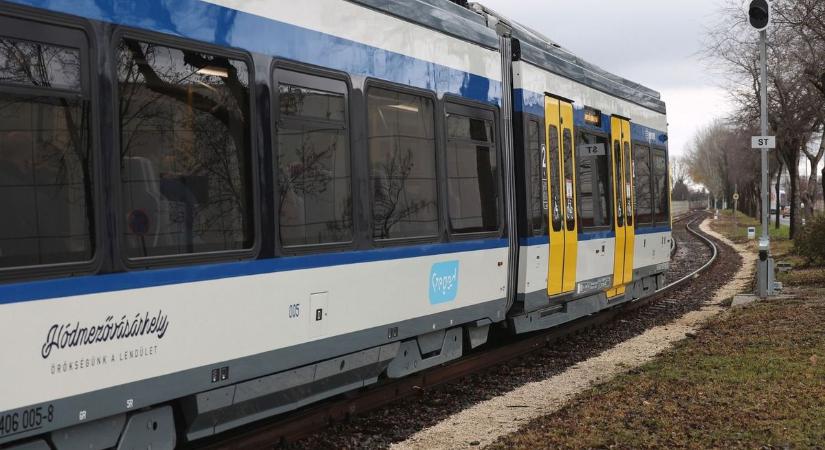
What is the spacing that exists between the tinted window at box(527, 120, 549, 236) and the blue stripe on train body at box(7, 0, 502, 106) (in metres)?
1.66

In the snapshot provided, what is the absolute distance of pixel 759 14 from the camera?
17406mm

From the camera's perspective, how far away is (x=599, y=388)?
31.5 ft

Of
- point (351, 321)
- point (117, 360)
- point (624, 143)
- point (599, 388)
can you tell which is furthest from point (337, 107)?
point (624, 143)

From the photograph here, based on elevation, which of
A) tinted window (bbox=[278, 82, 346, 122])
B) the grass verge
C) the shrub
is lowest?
the grass verge

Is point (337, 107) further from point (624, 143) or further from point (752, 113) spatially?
point (752, 113)

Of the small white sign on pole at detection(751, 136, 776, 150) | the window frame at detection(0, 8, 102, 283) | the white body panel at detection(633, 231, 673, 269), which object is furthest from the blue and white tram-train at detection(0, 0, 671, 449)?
the small white sign on pole at detection(751, 136, 776, 150)

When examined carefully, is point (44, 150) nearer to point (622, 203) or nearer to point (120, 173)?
point (120, 173)

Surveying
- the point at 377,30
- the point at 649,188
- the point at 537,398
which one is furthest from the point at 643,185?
the point at 377,30

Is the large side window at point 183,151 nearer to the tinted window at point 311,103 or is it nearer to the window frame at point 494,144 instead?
the tinted window at point 311,103

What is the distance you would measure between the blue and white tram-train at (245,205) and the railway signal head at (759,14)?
323 inches

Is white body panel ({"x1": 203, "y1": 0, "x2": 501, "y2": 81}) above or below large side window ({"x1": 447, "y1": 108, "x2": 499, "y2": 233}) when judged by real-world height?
above

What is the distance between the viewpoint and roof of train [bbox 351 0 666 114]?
857 cm

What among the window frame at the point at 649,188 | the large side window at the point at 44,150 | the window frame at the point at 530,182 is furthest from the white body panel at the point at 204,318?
the window frame at the point at 649,188

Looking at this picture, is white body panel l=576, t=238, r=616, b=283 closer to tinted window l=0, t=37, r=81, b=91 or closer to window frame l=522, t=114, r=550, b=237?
window frame l=522, t=114, r=550, b=237
